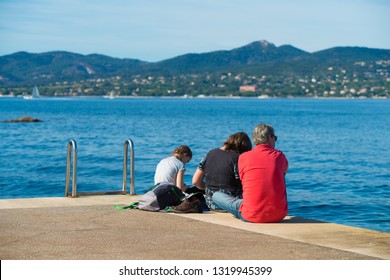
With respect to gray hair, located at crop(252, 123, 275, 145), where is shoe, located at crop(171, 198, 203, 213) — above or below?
below

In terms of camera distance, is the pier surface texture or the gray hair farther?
the gray hair

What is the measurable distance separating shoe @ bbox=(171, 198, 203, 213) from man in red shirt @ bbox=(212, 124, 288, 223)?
74cm

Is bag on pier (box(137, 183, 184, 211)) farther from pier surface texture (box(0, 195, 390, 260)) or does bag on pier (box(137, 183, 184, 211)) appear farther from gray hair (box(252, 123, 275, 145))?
gray hair (box(252, 123, 275, 145))

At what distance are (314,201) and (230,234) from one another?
42.7ft

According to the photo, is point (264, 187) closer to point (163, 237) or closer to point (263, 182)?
point (263, 182)

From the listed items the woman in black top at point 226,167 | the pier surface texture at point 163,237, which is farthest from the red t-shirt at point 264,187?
the woman in black top at point 226,167

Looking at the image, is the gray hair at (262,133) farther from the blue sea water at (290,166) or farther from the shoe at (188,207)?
the blue sea water at (290,166)

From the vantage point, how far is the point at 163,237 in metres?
8.07

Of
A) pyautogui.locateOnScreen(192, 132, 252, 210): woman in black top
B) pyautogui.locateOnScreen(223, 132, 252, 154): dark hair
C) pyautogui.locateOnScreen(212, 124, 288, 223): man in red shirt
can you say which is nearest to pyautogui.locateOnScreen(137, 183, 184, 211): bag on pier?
pyautogui.locateOnScreen(192, 132, 252, 210): woman in black top

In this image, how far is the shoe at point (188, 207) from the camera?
32.1 ft

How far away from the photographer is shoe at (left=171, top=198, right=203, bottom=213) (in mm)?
9781

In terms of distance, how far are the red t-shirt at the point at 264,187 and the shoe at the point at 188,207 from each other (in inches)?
33.1

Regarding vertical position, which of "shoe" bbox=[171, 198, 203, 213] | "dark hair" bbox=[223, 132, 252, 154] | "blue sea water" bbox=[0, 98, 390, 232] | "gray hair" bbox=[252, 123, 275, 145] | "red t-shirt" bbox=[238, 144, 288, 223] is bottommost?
"blue sea water" bbox=[0, 98, 390, 232]

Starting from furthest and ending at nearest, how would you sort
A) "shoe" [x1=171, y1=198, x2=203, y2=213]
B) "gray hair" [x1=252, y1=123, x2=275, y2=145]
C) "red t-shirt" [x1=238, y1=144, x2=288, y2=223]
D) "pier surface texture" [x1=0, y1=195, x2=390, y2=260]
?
"shoe" [x1=171, y1=198, x2=203, y2=213] → "gray hair" [x1=252, y1=123, x2=275, y2=145] → "red t-shirt" [x1=238, y1=144, x2=288, y2=223] → "pier surface texture" [x1=0, y1=195, x2=390, y2=260]
